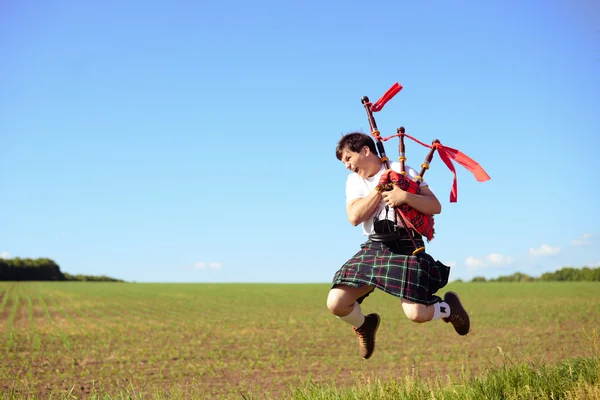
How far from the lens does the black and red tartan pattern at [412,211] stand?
14.4 feet

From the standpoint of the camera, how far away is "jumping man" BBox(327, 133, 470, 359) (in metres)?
4.52

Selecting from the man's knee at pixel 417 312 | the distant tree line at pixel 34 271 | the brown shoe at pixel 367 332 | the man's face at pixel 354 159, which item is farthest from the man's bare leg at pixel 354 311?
the distant tree line at pixel 34 271

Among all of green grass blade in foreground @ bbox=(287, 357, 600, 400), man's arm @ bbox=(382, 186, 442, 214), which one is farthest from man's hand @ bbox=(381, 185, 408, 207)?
green grass blade in foreground @ bbox=(287, 357, 600, 400)

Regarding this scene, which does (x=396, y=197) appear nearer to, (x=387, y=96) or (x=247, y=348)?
(x=387, y=96)

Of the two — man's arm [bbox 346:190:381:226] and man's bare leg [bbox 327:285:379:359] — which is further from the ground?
man's arm [bbox 346:190:381:226]

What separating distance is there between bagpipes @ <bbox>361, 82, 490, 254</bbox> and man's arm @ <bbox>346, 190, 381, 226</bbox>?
107 millimetres

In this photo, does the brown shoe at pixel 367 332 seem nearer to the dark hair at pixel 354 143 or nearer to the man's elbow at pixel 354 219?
the man's elbow at pixel 354 219

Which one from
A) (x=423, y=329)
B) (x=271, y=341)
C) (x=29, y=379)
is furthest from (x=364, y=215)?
(x=423, y=329)

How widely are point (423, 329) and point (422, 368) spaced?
26.3ft

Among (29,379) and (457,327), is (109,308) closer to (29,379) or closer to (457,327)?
(29,379)

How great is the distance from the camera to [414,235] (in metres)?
4.64

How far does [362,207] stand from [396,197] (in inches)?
11.9

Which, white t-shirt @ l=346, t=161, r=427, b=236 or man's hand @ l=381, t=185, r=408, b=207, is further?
white t-shirt @ l=346, t=161, r=427, b=236

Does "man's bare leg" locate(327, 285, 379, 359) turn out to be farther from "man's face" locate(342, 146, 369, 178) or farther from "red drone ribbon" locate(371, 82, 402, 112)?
"red drone ribbon" locate(371, 82, 402, 112)
